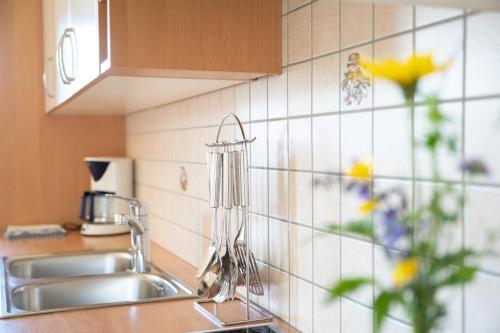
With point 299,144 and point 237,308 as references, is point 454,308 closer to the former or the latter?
point 299,144

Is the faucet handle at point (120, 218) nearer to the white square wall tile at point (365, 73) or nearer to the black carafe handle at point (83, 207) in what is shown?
the black carafe handle at point (83, 207)

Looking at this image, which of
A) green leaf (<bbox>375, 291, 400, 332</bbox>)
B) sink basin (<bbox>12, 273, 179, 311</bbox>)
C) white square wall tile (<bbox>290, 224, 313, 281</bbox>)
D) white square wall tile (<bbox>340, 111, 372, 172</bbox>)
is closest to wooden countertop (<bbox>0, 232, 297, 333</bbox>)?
white square wall tile (<bbox>290, 224, 313, 281</bbox>)

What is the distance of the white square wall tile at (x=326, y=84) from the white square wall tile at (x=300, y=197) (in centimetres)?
16

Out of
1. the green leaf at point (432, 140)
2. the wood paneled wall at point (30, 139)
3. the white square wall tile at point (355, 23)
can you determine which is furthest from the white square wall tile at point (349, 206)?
the wood paneled wall at point (30, 139)

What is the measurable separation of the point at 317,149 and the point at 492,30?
0.54m

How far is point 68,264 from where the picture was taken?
240 cm

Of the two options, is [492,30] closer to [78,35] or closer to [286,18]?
[286,18]

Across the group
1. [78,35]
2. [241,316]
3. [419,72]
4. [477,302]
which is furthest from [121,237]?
[419,72]

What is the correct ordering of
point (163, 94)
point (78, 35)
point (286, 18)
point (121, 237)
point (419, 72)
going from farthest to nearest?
point (121, 237) → point (163, 94) → point (78, 35) → point (286, 18) → point (419, 72)

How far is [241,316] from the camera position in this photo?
4.92 feet

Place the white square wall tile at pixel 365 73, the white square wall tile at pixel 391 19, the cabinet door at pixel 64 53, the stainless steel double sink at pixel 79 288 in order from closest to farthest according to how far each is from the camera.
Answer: the white square wall tile at pixel 391 19
the white square wall tile at pixel 365 73
the stainless steel double sink at pixel 79 288
the cabinet door at pixel 64 53

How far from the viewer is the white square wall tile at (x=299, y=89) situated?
1340 millimetres

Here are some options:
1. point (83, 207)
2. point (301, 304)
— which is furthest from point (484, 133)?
point (83, 207)

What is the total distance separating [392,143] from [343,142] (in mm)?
167
